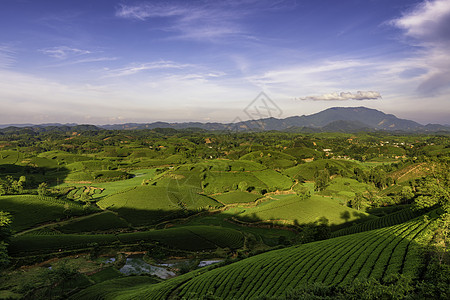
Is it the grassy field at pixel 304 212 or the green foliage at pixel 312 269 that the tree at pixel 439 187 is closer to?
the green foliage at pixel 312 269

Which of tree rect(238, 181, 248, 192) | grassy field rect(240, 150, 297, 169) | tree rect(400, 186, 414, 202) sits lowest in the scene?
tree rect(238, 181, 248, 192)

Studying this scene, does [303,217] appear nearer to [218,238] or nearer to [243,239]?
[243,239]

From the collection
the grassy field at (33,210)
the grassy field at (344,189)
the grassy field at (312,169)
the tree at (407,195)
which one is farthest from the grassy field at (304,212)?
the grassy field at (312,169)

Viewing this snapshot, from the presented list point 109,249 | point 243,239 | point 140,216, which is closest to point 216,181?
point 140,216

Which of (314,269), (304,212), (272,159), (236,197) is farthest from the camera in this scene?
(272,159)

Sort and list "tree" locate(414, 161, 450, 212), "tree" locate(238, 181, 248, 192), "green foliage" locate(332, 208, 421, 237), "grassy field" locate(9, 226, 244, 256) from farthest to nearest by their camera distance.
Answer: "tree" locate(238, 181, 248, 192), "green foliage" locate(332, 208, 421, 237), "grassy field" locate(9, 226, 244, 256), "tree" locate(414, 161, 450, 212)

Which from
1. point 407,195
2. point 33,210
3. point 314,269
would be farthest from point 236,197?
point 33,210

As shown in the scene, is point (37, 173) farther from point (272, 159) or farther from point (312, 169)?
point (312, 169)

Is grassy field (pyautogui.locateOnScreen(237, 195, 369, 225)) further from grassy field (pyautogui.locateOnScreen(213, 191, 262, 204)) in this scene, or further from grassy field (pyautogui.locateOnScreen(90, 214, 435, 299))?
grassy field (pyautogui.locateOnScreen(90, 214, 435, 299))

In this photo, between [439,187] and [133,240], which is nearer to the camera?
[439,187]

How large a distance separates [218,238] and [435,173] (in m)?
50.9

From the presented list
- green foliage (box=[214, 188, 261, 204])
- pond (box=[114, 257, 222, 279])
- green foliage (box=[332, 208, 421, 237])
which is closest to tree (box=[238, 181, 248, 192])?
green foliage (box=[214, 188, 261, 204])

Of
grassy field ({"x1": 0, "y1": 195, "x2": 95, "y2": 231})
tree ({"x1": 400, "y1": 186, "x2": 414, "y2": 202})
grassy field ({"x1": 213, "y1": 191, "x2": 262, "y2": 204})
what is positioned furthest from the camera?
grassy field ({"x1": 213, "y1": 191, "x2": 262, "y2": 204})

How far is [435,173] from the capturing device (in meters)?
41.7
